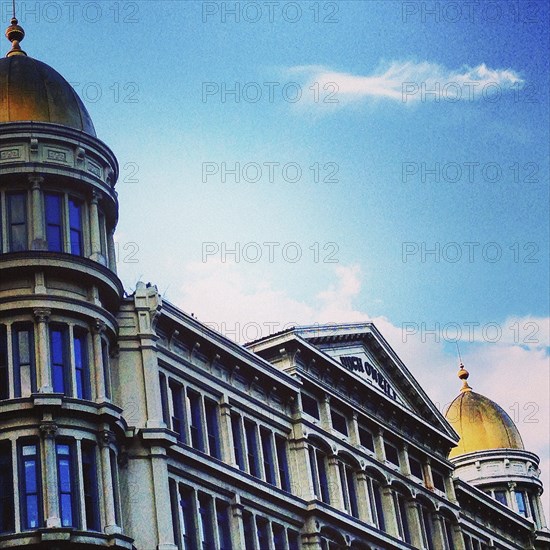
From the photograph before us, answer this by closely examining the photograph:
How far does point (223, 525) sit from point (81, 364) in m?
9.08

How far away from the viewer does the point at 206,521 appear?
48344 mm

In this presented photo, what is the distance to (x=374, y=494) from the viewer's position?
200 ft

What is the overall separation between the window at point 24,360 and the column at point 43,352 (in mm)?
264

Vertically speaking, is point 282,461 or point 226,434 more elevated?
point 282,461

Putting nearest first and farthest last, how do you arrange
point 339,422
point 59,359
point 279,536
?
1. point 59,359
2. point 279,536
3. point 339,422

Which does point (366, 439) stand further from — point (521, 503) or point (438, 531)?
point (521, 503)

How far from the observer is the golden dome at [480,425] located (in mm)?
89750

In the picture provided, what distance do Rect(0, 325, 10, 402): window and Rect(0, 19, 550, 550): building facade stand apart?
0.24 ft

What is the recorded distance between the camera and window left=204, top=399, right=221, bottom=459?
5028 centimetres

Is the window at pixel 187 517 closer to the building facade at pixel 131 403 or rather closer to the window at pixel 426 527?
the building facade at pixel 131 403

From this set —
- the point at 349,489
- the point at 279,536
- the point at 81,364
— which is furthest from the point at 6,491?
the point at 349,489

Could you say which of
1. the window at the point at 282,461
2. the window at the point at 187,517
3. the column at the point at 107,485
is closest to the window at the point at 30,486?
the column at the point at 107,485

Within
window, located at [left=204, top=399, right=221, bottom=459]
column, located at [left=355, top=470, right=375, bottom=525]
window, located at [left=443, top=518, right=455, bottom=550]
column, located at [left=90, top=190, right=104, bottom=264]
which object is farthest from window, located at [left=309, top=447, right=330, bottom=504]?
column, located at [left=90, top=190, right=104, bottom=264]

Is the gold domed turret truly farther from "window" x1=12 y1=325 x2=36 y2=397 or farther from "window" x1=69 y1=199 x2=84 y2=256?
"window" x1=12 y1=325 x2=36 y2=397
